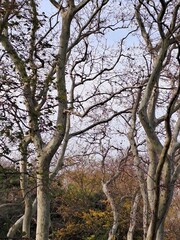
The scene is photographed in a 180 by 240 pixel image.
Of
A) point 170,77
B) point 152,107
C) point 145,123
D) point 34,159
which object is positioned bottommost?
point 34,159

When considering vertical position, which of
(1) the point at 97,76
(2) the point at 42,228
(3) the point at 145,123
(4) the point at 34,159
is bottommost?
(2) the point at 42,228

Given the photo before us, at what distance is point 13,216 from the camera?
16.7 metres

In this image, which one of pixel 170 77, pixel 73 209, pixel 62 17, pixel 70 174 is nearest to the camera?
pixel 62 17

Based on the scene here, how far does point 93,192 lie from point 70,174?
4.33 ft

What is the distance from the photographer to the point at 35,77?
5281mm

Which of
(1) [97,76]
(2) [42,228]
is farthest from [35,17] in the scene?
(1) [97,76]

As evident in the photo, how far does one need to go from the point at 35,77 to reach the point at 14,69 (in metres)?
0.26

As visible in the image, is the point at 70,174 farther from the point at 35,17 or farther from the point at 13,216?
the point at 35,17

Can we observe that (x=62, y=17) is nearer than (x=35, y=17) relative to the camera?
No

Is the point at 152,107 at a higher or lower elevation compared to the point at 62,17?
lower

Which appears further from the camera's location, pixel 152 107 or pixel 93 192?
pixel 93 192

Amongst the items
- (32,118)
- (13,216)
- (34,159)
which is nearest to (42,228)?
(34,159)

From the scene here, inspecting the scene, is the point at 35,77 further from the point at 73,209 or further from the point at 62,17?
the point at 73,209

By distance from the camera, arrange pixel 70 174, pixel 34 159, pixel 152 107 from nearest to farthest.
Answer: pixel 34 159 < pixel 152 107 < pixel 70 174
